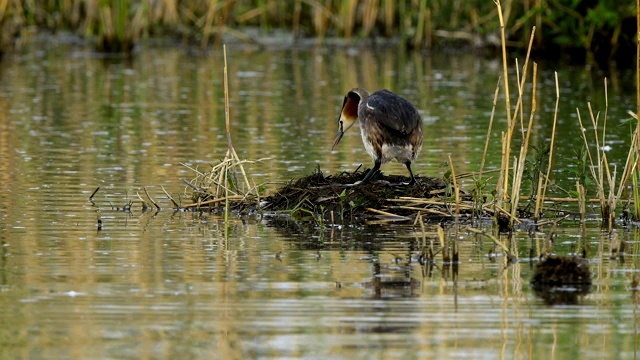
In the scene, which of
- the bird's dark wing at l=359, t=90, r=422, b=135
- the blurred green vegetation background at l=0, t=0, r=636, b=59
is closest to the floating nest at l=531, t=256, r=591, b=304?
the bird's dark wing at l=359, t=90, r=422, b=135

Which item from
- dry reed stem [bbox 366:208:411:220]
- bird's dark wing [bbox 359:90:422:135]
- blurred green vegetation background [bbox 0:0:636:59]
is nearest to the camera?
dry reed stem [bbox 366:208:411:220]

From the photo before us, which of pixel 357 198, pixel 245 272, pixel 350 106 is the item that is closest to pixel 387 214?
pixel 357 198

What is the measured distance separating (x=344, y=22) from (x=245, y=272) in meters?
20.7

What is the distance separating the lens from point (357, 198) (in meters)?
9.60

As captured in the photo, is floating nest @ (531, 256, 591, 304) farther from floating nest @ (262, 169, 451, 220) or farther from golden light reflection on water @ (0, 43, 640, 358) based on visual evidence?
floating nest @ (262, 169, 451, 220)

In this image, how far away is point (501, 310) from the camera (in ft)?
21.4

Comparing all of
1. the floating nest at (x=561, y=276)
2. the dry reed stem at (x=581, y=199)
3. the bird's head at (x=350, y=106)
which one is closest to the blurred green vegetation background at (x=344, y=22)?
the bird's head at (x=350, y=106)

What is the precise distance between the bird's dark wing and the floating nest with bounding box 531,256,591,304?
2639 mm

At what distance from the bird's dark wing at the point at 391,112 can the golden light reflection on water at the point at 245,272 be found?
0.81m

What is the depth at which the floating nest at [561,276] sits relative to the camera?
7.04 metres

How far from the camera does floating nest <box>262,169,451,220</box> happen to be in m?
9.51

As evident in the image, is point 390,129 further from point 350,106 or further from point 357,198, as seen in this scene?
point 350,106

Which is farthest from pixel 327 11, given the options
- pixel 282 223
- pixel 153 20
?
pixel 282 223

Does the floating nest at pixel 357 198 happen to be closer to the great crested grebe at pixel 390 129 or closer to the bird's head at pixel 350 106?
the great crested grebe at pixel 390 129
